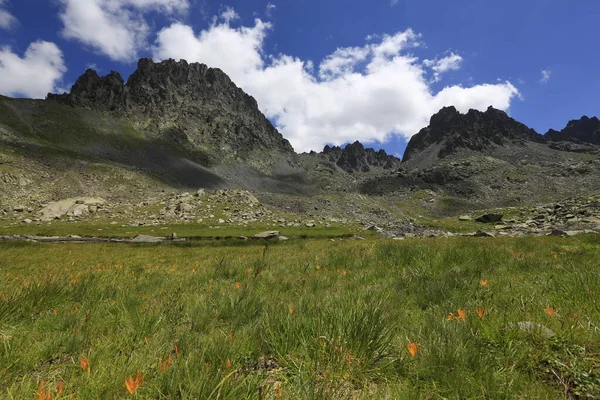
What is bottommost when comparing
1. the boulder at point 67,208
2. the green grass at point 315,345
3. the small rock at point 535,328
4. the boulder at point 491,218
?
the boulder at point 67,208

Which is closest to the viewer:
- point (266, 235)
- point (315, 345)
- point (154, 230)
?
point (315, 345)

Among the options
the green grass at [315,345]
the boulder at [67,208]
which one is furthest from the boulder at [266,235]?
the boulder at [67,208]

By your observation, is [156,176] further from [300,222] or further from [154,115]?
[154,115]

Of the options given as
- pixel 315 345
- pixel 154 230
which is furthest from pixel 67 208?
pixel 315 345

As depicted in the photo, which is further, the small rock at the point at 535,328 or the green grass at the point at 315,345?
the small rock at the point at 535,328

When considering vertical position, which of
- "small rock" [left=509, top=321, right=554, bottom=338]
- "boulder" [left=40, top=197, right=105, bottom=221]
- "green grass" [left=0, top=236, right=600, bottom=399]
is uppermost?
"small rock" [left=509, top=321, right=554, bottom=338]

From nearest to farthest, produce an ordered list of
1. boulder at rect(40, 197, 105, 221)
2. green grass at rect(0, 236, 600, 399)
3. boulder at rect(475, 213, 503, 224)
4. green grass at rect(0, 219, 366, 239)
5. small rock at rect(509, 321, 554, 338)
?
green grass at rect(0, 236, 600, 399), small rock at rect(509, 321, 554, 338), green grass at rect(0, 219, 366, 239), boulder at rect(40, 197, 105, 221), boulder at rect(475, 213, 503, 224)

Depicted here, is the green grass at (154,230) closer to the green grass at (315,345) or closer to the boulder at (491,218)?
the boulder at (491,218)

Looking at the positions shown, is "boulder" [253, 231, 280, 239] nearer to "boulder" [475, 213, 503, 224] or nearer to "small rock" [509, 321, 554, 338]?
"small rock" [509, 321, 554, 338]

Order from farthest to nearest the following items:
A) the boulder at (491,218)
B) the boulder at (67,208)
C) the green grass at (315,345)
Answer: the boulder at (491,218)
the boulder at (67,208)
the green grass at (315,345)

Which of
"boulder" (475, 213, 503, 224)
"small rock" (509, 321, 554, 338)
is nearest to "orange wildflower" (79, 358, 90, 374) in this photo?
"small rock" (509, 321, 554, 338)

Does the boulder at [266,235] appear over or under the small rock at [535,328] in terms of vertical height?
under

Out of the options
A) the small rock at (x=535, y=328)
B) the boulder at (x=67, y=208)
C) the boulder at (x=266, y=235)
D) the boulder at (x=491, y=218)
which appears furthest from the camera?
the boulder at (x=491, y=218)

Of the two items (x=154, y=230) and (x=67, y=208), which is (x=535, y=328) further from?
(x=67, y=208)
